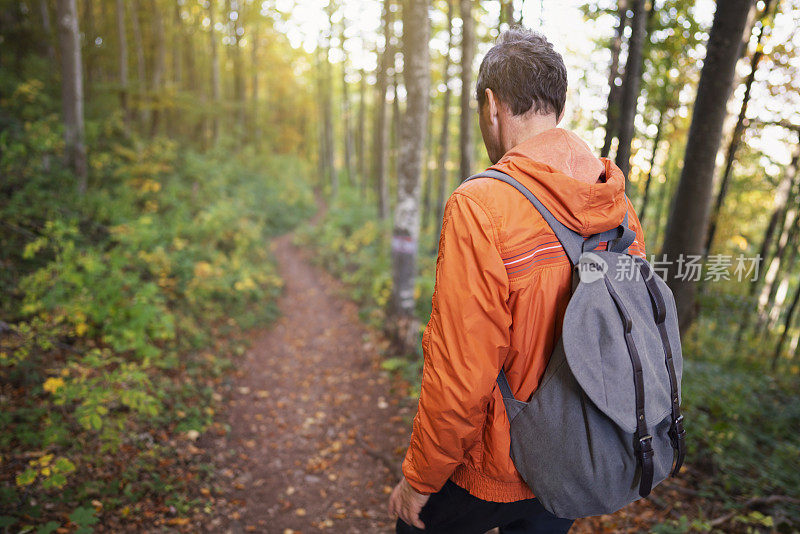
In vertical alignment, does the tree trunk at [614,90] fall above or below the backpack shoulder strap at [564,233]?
above

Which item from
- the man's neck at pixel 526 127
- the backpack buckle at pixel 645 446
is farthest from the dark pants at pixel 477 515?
the man's neck at pixel 526 127

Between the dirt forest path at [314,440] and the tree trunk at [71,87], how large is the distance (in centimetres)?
514

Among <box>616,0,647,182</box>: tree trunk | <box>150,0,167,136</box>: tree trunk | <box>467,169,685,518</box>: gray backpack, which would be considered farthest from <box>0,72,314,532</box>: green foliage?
<box>616,0,647,182</box>: tree trunk

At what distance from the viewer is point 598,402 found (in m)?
1.31

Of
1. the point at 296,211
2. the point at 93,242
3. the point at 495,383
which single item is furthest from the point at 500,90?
the point at 296,211

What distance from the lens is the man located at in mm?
1432

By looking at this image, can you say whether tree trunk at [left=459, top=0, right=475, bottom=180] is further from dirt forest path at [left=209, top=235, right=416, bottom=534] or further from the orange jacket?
the orange jacket

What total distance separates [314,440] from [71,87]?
8.52 m

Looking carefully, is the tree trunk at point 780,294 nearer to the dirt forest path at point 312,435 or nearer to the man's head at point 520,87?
the dirt forest path at point 312,435

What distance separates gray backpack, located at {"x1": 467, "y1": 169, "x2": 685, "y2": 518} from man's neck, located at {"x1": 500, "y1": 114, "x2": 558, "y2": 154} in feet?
0.73

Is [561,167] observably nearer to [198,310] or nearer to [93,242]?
[198,310]

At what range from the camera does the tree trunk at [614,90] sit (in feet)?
18.1

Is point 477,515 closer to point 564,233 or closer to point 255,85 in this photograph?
point 564,233

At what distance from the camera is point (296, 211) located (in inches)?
808
